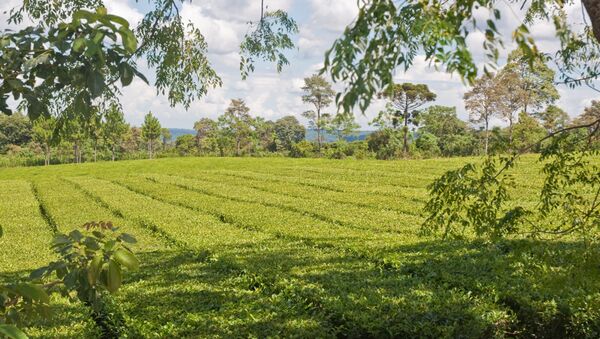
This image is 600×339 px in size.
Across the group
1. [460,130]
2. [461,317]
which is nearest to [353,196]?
[461,317]

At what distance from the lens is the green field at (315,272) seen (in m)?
6.01

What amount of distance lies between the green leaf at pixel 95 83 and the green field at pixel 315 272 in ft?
13.0

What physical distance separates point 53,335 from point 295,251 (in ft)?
16.6

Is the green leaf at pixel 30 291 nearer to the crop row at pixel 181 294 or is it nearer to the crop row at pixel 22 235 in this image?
the crop row at pixel 181 294

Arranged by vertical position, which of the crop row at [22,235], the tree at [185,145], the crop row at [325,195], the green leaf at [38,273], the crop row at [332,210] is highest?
the tree at [185,145]

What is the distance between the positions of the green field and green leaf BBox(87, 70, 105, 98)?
396cm

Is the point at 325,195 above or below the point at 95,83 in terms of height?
below

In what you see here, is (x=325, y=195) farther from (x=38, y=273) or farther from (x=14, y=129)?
(x=14, y=129)

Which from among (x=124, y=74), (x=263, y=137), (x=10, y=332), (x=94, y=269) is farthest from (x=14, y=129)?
(x=10, y=332)

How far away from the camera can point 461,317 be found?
6.11 m

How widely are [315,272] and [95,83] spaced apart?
261 inches

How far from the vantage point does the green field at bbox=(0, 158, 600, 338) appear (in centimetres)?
601

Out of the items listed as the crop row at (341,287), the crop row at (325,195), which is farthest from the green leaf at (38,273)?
the crop row at (325,195)

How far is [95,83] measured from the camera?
219cm
